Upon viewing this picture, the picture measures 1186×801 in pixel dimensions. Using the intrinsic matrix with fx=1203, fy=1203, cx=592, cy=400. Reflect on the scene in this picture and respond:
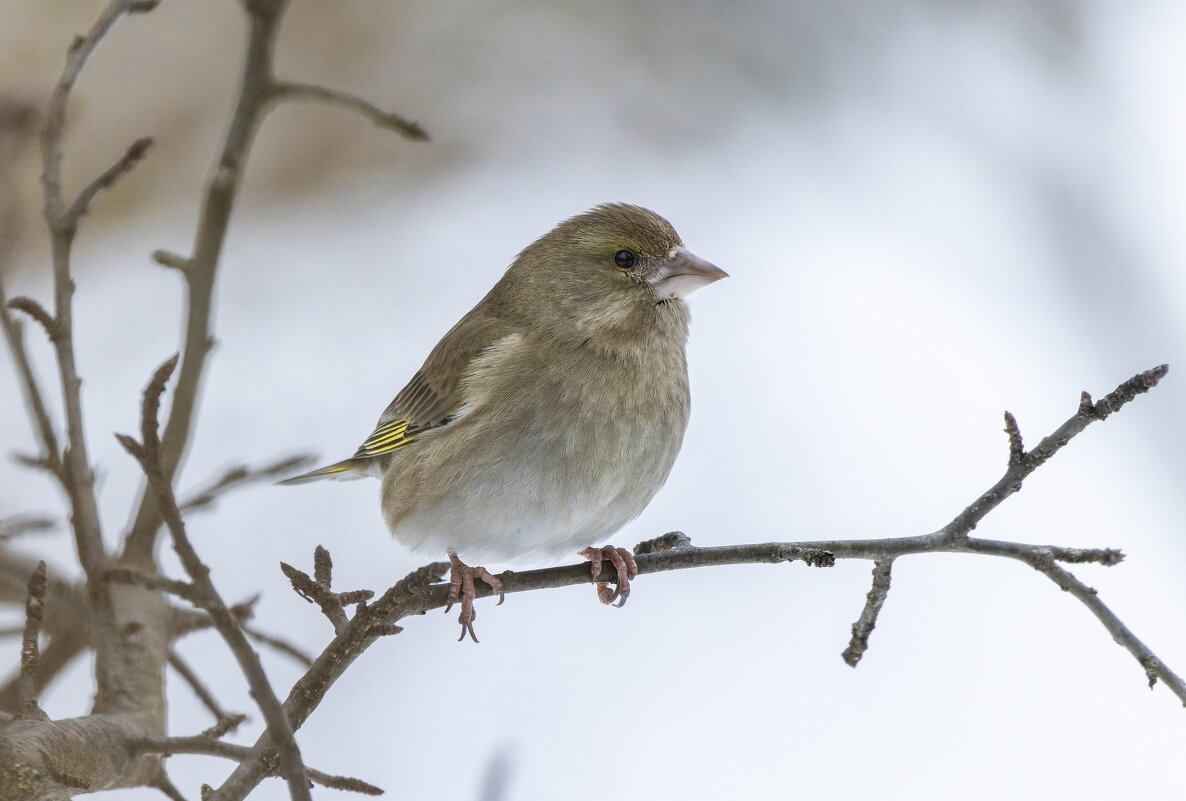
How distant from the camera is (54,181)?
113 inches

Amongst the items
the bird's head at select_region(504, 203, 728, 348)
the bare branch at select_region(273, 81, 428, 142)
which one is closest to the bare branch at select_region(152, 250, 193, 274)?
the bare branch at select_region(273, 81, 428, 142)

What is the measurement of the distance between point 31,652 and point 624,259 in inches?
103

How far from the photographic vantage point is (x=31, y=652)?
7.82 ft

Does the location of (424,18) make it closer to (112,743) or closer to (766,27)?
(766,27)

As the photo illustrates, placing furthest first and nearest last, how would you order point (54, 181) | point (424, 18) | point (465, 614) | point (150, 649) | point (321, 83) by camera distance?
point (424, 18) < point (321, 83) < point (465, 614) < point (150, 649) < point (54, 181)

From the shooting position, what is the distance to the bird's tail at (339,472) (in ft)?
16.2

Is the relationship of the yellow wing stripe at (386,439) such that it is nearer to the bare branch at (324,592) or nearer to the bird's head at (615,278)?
the bird's head at (615,278)

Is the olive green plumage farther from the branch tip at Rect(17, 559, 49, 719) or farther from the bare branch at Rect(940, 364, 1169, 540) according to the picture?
the branch tip at Rect(17, 559, 49, 719)

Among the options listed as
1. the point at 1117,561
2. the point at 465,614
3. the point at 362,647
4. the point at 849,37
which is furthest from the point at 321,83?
the point at 1117,561

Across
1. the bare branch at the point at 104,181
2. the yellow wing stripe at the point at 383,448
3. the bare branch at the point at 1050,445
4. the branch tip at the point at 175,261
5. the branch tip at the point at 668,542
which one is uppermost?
the yellow wing stripe at the point at 383,448

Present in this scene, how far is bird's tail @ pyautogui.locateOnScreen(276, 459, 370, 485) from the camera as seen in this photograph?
16.2 feet

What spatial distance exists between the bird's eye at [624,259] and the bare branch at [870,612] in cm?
187

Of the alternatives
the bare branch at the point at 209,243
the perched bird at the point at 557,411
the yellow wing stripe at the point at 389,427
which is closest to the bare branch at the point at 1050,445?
the perched bird at the point at 557,411

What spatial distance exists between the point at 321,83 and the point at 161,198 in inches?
45.6
